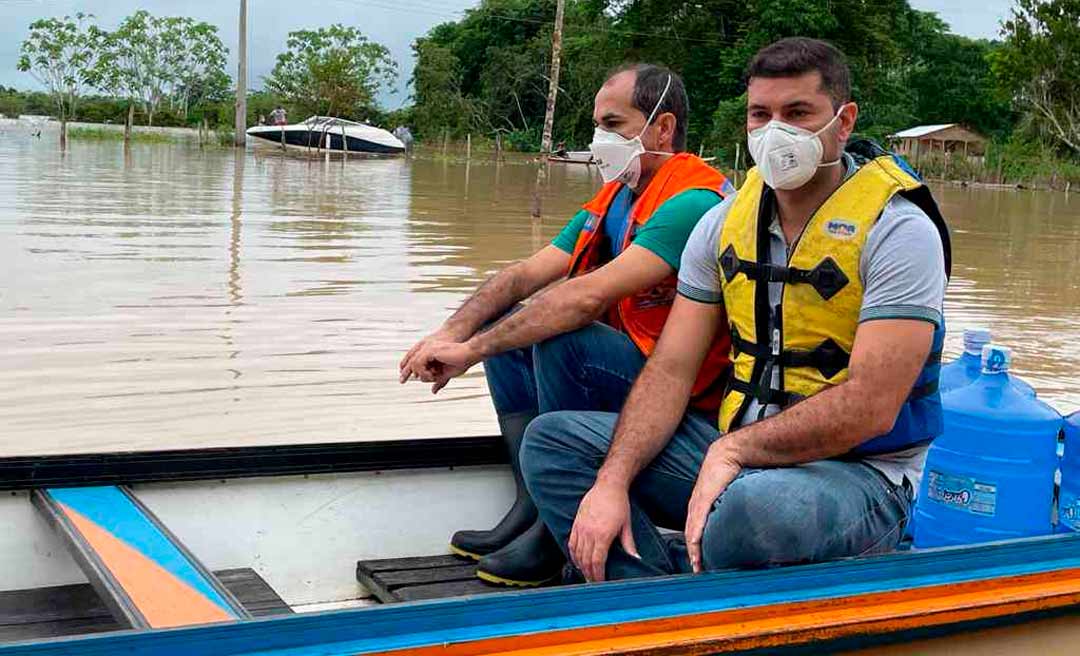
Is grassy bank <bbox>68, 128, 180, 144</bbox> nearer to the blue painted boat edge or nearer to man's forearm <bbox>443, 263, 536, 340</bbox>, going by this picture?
man's forearm <bbox>443, 263, 536, 340</bbox>

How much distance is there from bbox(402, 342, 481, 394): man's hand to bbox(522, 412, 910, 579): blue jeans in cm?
47

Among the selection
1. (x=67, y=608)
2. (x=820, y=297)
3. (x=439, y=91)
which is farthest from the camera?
(x=439, y=91)

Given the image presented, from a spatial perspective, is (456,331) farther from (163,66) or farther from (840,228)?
(163,66)

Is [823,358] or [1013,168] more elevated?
[1013,168]

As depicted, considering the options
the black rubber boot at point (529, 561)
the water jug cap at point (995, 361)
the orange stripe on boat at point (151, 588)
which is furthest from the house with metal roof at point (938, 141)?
the orange stripe on boat at point (151, 588)

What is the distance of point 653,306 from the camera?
357cm

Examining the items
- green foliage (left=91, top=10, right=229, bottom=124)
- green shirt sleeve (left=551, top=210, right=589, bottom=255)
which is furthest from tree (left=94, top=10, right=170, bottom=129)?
green shirt sleeve (left=551, top=210, right=589, bottom=255)

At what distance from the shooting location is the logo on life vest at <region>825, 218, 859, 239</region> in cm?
286

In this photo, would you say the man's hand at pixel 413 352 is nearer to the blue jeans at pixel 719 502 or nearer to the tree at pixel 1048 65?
the blue jeans at pixel 719 502

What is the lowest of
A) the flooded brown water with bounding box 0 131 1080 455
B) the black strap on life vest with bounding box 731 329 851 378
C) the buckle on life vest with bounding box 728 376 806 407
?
the flooded brown water with bounding box 0 131 1080 455

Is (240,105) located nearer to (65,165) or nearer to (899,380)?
(65,165)

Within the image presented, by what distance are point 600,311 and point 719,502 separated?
2.59 feet

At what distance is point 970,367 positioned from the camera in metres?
3.89

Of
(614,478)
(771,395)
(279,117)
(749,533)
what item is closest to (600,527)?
(614,478)
